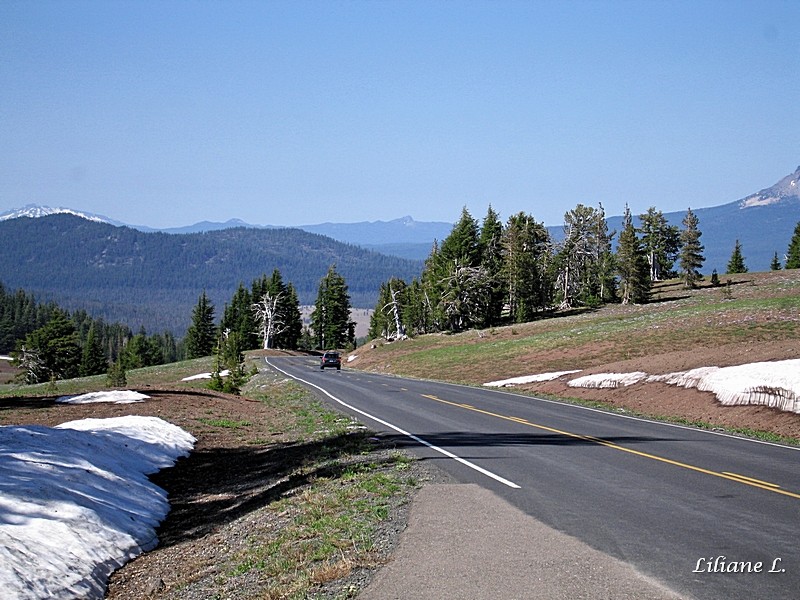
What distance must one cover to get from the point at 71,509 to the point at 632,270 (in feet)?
254

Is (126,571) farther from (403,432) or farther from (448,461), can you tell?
(403,432)

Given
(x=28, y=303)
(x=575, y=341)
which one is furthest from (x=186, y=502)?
(x=28, y=303)

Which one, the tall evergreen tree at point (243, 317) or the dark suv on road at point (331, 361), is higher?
the tall evergreen tree at point (243, 317)

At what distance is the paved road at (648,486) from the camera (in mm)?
6816

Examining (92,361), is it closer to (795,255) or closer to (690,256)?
(690,256)

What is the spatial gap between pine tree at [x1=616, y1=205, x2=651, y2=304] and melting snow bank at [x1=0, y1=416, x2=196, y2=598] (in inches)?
2854

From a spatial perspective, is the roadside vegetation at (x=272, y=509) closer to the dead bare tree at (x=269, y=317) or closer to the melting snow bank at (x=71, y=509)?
the melting snow bank at (x=71, y=509)

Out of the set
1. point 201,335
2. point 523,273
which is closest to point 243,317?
point 201,335

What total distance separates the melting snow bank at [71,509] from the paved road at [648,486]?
17.2ft

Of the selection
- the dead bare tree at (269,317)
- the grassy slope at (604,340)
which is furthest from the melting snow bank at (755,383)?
the dead bare tree at (269,317)

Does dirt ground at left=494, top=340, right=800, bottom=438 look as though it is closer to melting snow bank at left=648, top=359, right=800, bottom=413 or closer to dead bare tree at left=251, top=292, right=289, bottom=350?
melting snow bank at left=648, top=359, right=800, bottom=413

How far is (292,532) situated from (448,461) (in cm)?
486

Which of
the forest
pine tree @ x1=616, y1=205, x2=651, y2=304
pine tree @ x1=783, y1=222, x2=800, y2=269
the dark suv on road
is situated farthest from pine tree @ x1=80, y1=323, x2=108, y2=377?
pine tree @ x1=783, y1=222, x2=800, y2=269

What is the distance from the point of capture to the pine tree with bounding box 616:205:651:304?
7994 cm
